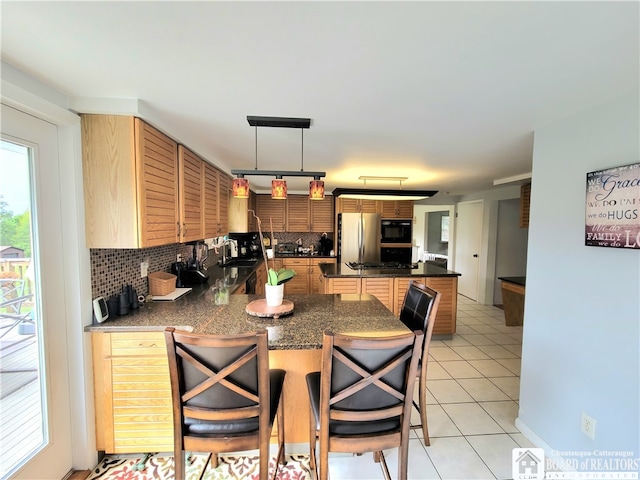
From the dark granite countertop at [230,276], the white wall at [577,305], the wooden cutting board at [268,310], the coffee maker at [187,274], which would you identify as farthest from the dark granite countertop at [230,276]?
the white wall at [577,305]

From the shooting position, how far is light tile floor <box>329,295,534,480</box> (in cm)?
170

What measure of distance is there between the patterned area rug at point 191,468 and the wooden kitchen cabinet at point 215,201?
1758mm

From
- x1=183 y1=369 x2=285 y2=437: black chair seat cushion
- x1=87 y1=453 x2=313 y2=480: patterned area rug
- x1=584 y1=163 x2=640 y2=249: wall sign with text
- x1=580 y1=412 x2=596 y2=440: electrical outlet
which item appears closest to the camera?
x1=183 y1=369 x2=285 y2=437: black chair seat cushion

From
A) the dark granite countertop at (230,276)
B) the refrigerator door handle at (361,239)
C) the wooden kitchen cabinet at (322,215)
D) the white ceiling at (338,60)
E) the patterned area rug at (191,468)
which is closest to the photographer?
the white ceiling at (338,60)

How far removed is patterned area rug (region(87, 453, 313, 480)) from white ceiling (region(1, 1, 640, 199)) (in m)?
2.09

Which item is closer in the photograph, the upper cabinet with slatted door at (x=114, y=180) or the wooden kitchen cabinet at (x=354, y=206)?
the upper cabinet with slatted door at (x=114, y=180)

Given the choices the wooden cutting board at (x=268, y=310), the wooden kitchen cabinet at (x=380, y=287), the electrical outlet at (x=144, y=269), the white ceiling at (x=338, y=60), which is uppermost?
the white ceiling at (x=338, y=60)

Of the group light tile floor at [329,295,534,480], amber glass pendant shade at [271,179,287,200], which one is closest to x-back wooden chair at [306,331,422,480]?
light tile floor at [329,295,534,480]

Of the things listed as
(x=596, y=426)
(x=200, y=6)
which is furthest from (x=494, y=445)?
(x=200, y=6)

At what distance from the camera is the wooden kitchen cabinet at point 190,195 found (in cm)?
221

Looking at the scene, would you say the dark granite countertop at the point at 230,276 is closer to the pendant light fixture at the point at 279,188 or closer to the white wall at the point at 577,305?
the pendant light fixture at the point at 279,188

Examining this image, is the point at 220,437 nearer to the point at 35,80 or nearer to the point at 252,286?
the point at 35,80

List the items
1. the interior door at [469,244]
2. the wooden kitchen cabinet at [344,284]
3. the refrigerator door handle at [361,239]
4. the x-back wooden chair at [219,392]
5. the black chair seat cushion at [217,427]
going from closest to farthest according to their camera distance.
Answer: the x-back wooden chair at [219,392] < the black chair seat cushion at [217,427] < the wooden kitchen cabinet at [344,284] < the refrigerator door handle at [361,239] < the interior door at [469,244]

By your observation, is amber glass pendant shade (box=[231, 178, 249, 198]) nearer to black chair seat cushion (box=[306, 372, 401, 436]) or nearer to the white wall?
black chair seat cushion (box=[306, 372, 401, 436])
